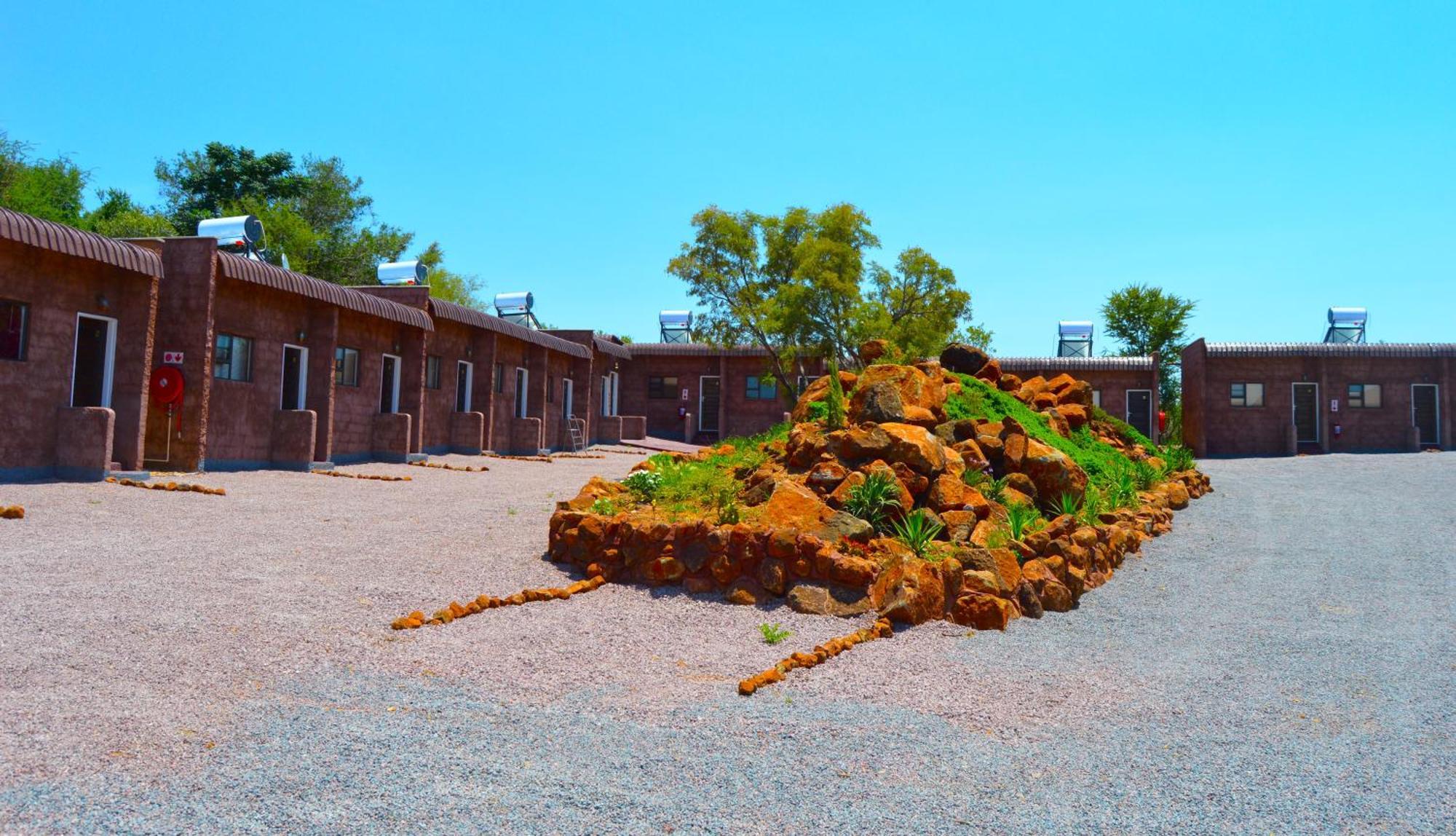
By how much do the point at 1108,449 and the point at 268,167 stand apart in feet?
127

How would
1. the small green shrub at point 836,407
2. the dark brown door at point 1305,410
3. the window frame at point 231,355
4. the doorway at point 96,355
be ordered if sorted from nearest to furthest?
the small green shrub at point 836,407 → the doorway at point 96,355 → the window frame at point 231,355 → the dark brown door at point 1305,410

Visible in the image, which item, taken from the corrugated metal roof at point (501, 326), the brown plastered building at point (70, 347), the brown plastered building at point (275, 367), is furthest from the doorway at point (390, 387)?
the brown plastered building at point (70, 347)

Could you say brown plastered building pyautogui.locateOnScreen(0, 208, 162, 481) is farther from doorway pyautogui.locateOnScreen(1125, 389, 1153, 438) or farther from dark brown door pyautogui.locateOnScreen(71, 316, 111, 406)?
doorway pyautogui.locateOnScreen(1125, 389, 1153, 438)

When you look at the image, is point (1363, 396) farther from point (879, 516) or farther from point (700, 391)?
point (879, 516)

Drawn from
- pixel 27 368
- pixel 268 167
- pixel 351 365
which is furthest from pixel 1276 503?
pixel 268 167

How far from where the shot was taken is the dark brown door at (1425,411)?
25969mm

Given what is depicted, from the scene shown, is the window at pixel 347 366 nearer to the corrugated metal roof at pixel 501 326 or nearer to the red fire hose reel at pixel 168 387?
the corrugated metal roof at pixel 501 326

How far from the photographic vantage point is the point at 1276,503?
1387cm

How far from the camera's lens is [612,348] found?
30.6 meters

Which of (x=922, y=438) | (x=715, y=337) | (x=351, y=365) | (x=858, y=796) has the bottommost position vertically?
(x=858, y=796)

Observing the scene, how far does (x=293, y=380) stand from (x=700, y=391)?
694 inches

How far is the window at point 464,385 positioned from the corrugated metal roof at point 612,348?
6.82 m

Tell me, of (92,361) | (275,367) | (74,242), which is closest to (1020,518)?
(74,242)

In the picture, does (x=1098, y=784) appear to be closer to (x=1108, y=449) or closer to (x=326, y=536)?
(x=326, y=536)
